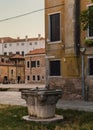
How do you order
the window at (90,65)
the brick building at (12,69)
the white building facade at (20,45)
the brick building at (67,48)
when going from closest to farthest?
the window at (90,65)
the brick building at (67,48)
the brick building at (12,69)
the white building facade at (20,45)

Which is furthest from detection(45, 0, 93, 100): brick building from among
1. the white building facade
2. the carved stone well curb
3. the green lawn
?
the white building facade

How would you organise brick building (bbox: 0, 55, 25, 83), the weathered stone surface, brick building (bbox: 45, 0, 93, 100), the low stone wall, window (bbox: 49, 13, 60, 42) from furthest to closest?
brick building (bbox: 0, 55, 25, 83) → window (bbox: 49, 13, 60, 42) → brick building (bbox: 45, 0, 93, 100) → the low stone wall → the weathered stone surface

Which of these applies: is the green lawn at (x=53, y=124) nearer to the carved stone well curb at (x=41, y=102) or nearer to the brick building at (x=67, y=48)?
Answer: the carved stone well curb at (x=41, y=102)

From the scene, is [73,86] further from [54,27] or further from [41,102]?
[41,102]

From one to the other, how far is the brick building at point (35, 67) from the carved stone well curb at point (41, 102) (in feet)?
239

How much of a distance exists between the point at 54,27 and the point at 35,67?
63.3 m

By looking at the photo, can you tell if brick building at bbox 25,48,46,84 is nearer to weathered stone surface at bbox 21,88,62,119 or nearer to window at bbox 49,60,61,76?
window at bbox 49,60,61,76

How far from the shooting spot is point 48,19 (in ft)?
89.2

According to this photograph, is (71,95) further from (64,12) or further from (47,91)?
(47,91)

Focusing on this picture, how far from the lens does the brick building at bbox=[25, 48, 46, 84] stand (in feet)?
287

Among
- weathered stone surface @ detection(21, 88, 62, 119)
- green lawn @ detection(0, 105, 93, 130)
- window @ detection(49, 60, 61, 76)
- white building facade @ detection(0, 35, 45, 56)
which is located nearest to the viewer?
green lawn @ detection(0, 105, 93, 130)

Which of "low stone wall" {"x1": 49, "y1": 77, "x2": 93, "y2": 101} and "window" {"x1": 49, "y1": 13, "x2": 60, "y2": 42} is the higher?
"window" {"x1": 49, "y1": 13, "x2": 60, "y2": 42}

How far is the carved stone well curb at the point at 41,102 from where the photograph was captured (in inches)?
541

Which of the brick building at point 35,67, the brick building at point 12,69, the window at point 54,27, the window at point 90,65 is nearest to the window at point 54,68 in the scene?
the window at point 54,27
